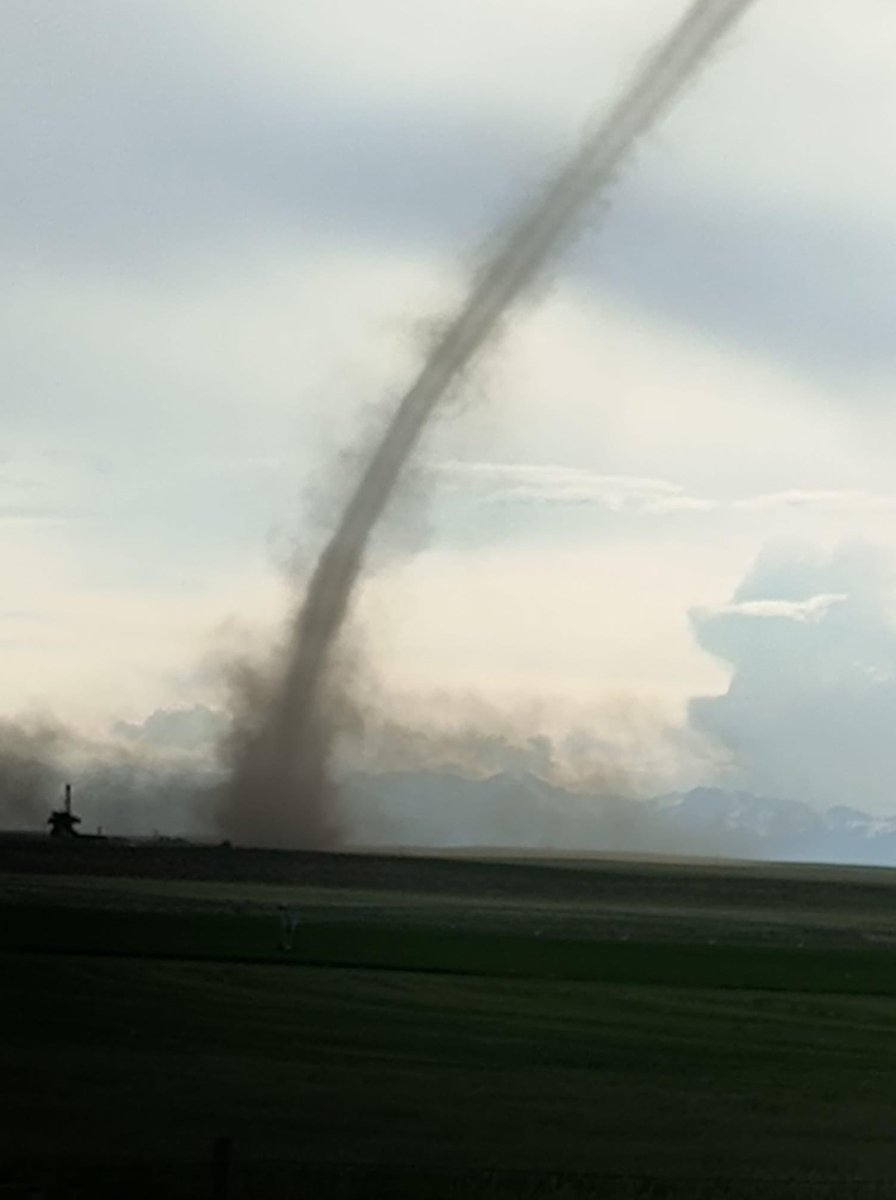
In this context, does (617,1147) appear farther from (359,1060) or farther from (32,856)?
(32,856)

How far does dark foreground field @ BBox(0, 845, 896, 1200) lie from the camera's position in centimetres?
2366

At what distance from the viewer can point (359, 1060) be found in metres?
34.8

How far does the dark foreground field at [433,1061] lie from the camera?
23656 millimetres

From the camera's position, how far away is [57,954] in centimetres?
5272

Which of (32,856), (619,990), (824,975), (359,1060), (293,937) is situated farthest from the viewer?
(32,856)

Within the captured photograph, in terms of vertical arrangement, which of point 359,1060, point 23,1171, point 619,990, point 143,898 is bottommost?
point 23,1171

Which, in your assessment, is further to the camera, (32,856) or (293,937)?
(32,856)

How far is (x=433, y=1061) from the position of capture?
34.8 metres

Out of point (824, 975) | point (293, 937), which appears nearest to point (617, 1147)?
point (824, 975)

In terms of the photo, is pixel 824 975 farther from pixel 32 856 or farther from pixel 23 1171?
pixel 32 856

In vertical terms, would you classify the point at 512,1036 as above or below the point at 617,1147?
above

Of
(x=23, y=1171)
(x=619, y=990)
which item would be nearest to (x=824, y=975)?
(x=619, y=990)

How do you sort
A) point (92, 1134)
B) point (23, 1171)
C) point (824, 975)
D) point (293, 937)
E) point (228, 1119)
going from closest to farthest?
point (23, 1171), point (92, 1134), point (228, 1119), point (824, 975), point (293, 937)

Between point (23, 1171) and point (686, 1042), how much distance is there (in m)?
19.9
